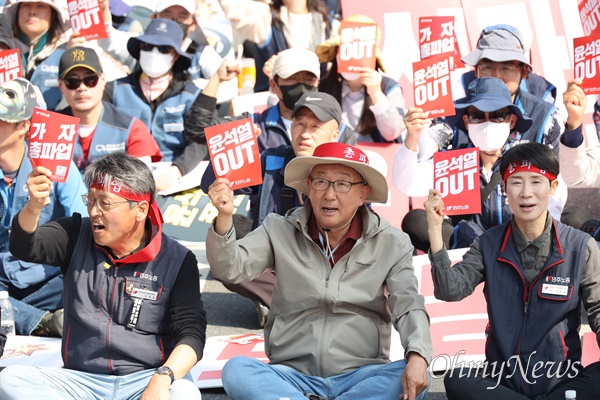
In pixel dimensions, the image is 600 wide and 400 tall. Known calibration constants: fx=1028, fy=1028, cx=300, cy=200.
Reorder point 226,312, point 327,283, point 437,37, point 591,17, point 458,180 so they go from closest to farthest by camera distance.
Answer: point 327,283, point 458,180, point 226,312, point 591,17, point 437,37

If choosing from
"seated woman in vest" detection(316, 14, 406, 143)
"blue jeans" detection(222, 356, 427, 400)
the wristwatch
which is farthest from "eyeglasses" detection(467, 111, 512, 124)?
the wristwatch

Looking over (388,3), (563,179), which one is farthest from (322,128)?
(388,3)

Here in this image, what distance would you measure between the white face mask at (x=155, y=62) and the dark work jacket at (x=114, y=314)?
3590mm

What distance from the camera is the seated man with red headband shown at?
A: 425 cm

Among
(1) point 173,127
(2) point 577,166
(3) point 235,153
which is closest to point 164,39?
(1) point 173,127

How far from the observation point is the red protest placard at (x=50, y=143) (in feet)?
15.8

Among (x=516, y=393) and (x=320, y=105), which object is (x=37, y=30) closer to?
(x=320, y=105)

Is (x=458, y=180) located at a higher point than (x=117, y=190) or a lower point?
lower

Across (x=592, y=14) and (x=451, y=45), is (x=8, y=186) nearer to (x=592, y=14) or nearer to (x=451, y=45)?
(x=451, y=45)

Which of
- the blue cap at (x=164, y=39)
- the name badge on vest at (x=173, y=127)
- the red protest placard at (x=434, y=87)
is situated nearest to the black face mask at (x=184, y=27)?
the blue cap at (x=164, y=39)

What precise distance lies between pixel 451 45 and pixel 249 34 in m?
2.15

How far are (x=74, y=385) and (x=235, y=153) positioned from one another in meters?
1.28

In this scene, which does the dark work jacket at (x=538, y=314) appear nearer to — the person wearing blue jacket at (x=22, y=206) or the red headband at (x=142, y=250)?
the red headband at (x=142, y=250)

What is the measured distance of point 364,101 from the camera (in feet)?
24.1
